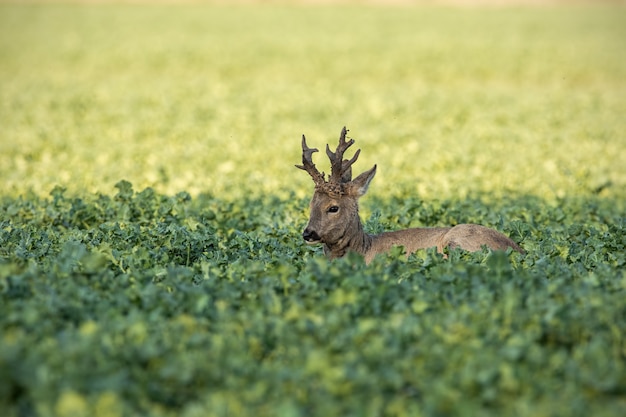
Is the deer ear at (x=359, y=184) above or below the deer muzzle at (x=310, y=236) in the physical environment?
above

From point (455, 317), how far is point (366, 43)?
39049 millimetres

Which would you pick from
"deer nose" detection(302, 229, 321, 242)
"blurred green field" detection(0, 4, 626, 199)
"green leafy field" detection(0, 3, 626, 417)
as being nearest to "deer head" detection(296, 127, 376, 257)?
"deer nose" detection(302, 229, 321, 242)

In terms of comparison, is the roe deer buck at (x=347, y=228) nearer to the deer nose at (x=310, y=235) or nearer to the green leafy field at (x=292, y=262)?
the deer nose at (x=310, y=235)

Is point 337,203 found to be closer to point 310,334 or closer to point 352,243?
point 352,243

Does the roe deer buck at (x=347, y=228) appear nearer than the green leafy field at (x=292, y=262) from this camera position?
No

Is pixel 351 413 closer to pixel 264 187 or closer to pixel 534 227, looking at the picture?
pixel 534 227

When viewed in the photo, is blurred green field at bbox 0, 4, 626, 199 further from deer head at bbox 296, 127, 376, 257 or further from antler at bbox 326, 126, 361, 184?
deer head at bbox 296, 127, 376, 257

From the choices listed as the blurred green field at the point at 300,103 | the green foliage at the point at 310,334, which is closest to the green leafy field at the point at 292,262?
the green foliage at the point at 310,334

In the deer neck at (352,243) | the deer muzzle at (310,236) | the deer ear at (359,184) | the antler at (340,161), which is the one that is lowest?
the deer neck at (352,243)

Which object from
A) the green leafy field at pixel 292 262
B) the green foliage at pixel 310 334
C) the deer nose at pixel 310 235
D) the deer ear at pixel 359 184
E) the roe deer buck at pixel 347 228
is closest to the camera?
the green foliage at pixel 310 334

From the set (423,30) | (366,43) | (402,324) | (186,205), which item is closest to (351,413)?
(402,324)

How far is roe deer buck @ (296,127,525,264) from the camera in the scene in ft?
31.5

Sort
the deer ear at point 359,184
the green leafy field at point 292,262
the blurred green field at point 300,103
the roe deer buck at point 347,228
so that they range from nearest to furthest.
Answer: the green leafy field at point 292,262
the roe deer buck at point 347,228
the deer ear at point 359,184
the blurred green field at point 300,103

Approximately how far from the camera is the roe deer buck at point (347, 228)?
9.59 m
